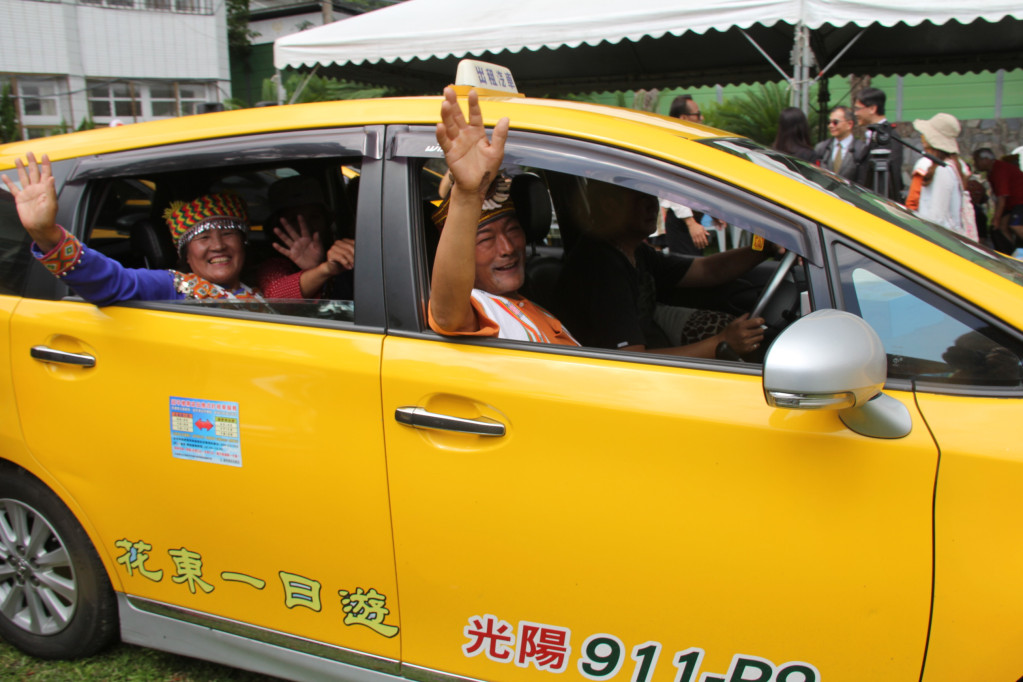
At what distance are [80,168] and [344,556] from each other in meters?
1.31

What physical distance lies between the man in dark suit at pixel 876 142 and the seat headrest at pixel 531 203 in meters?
3.98

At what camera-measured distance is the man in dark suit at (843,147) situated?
618cm

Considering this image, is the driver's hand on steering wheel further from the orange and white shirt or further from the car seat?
the car seat

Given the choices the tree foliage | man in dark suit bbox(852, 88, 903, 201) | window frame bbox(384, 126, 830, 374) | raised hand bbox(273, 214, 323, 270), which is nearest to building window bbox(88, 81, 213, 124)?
the tree foliage

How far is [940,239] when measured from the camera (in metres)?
1.79

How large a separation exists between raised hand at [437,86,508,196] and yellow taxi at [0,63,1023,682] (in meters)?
0.18

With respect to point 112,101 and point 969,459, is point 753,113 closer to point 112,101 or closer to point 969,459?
point 969,459

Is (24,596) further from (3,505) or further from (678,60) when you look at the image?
(678,60)

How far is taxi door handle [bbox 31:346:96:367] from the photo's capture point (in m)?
2.11

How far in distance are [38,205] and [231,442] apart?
755 millimetres

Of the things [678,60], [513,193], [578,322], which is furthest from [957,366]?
[678,60]

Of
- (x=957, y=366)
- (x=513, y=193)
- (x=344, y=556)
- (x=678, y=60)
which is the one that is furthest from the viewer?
(x=678, y=60)

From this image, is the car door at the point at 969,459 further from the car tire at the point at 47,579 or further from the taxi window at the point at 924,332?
the car tire at the point at 47,579

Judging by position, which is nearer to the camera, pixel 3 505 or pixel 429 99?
pixel 429 99
